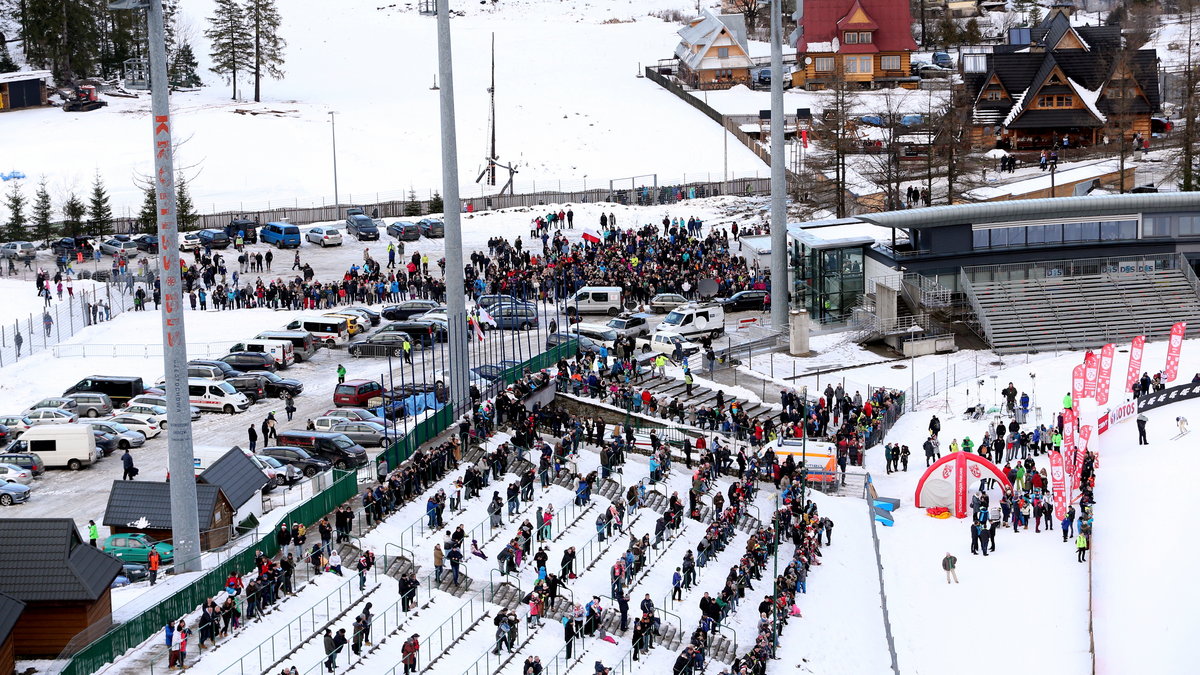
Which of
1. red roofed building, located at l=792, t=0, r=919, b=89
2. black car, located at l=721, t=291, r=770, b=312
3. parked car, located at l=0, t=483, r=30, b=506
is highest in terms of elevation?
red roofed building, located at l=792, t=0, r=919, b=89

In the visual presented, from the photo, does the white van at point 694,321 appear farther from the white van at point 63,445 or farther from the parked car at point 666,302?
the white van at point 63,445

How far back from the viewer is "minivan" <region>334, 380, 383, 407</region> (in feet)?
170

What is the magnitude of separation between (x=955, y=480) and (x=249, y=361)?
82.3 ft

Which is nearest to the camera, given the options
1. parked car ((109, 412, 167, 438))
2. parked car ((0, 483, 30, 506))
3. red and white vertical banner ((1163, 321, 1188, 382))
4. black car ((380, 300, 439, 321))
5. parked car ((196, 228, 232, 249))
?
parked car ((0, 483, 30, 506))

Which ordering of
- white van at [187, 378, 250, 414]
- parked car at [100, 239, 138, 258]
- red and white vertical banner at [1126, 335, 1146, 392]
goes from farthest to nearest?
parked car at [100, 239, 138, 258] → white van at [187, 378, 250, 414] → red and white vertical banner at [1126, 335, 1146, 392]

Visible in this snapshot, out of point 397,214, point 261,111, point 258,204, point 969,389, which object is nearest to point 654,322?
point 969,389

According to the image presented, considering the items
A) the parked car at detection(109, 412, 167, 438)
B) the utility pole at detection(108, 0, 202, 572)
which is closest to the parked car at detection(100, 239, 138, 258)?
the parked car at detection(109, 412, 167, 438)

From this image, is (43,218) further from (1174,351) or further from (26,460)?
(1174,351)

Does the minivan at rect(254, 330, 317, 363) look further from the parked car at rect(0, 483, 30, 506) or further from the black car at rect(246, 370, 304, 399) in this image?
the parked car at rect(0, 483, 30, 506)

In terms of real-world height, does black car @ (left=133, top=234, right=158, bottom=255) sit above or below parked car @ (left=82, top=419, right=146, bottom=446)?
above

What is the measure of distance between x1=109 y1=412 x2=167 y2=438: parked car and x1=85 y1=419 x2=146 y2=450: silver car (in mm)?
551

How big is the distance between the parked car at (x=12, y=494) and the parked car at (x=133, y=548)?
6907mm

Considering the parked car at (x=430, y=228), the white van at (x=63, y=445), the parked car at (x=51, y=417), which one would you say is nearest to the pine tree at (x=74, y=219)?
the parked car at (x=430, y=228)

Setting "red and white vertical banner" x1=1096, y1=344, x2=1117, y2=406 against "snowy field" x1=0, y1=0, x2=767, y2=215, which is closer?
"red and white vertical banner" x1=1096, y1=344, x2=1117, y2=406
